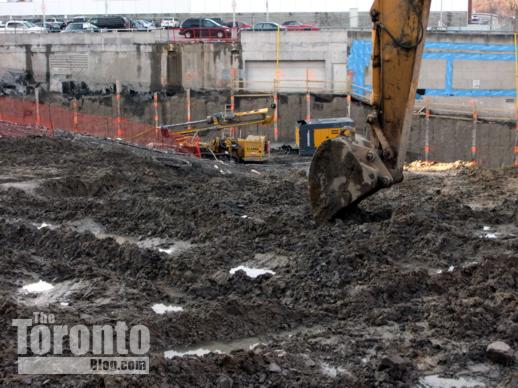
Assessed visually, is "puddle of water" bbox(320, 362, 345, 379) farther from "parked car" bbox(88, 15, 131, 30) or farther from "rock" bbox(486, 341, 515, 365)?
"parked car" bbox(88, 15, 131, 30)

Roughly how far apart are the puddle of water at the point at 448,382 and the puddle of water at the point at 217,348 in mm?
1603

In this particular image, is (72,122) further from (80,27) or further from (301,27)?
(301,27)

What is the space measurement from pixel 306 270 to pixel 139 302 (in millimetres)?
1964

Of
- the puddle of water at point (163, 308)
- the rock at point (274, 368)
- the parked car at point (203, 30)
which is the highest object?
the parked car at point (203, 30)

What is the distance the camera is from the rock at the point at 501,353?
20.9 ft

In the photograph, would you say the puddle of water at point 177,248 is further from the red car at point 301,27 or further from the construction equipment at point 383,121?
the red car at point 301,27

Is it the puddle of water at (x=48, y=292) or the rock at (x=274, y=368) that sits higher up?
the rock at (x=274, y=368)

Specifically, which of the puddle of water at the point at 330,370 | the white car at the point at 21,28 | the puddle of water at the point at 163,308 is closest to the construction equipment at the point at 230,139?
the puddle of water at the point at 163,308

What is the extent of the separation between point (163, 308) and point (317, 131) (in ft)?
52.4

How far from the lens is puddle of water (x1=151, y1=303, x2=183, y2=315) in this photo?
795 cm

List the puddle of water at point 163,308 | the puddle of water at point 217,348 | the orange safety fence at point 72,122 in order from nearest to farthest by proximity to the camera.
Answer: the puddle of water at point 217,348, the puddle of water at point 163,308, the orange safety fence at point 72,122

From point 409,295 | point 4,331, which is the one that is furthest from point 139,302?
point 409,295

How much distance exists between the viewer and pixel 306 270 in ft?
29.3

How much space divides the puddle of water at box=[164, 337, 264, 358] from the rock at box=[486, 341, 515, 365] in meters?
2.03
